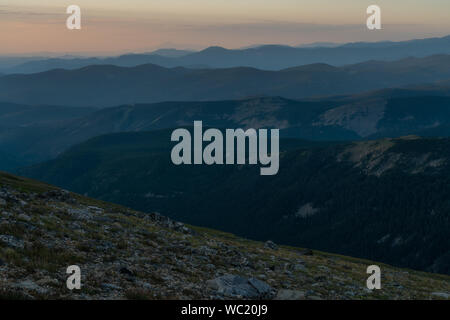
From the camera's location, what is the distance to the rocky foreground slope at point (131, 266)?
22.8 metres

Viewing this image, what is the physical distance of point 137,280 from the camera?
2547 cm

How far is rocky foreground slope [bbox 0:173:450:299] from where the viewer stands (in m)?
22.8

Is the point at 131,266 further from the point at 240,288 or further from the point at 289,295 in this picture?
the point at 289,295

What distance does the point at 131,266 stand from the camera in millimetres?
28172

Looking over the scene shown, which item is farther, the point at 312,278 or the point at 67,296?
the point at 312,278

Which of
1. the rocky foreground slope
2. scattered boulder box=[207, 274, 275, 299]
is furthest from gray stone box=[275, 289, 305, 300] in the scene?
scattered boulder box=[207, 274, 275, 299]

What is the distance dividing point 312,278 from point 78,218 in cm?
2029

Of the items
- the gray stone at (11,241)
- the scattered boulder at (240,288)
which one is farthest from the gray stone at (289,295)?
the gray stone at (11,241)

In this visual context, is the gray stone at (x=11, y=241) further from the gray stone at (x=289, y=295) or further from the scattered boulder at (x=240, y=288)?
the gray stone at (x=289, y=295)

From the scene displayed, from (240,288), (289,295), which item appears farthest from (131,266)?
(289,295)

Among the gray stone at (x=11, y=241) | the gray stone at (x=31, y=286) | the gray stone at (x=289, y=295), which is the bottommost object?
the gray stone at (x=289, y=295)
